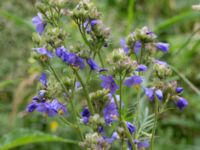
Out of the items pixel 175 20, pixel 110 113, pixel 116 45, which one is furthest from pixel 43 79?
pixel 116 45

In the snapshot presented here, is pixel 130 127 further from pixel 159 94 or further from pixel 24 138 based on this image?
pixel 24 138

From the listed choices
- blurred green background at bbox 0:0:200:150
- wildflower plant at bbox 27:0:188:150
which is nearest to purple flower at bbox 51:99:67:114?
wildflower plant at bbox 27:0:188:150

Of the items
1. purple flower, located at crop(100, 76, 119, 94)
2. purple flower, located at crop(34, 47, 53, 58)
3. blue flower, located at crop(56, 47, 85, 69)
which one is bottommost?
purple flower, located at crop(100, 76, 119, 94)

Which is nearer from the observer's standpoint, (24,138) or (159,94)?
(159,94)

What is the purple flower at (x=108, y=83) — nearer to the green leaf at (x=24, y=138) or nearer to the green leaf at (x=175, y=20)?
the green leaf at (x=24, y=138)

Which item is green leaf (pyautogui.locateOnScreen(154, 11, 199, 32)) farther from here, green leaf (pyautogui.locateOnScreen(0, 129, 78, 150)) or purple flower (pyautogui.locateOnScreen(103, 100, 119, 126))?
purple flower (pyautogui.locateOnScreen(103, 100, 119, 126))

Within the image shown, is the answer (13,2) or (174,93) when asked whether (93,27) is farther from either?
(13,2)

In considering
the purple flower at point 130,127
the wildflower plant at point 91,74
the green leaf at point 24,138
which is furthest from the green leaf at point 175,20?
the purple flower at point 130,127
